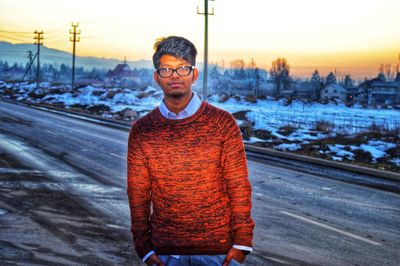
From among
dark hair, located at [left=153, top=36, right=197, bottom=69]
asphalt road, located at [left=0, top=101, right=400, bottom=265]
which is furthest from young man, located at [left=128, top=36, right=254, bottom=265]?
asphalt road, located at [left=0, top=101, right=400, bottom=265]

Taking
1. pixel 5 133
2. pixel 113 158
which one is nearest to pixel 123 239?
pixel 113 158

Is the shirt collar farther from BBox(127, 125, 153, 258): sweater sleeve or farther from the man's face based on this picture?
BBox(127, 125, 153, 258): sweater sleeve

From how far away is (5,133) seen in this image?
19938 mm

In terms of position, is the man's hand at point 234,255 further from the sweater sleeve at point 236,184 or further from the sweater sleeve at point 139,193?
the sweater sleeve at point 139,193

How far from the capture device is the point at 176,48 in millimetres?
2717

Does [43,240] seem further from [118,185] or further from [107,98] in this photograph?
[107,98]

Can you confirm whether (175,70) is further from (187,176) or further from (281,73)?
(281,73)

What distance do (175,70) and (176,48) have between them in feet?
0.40

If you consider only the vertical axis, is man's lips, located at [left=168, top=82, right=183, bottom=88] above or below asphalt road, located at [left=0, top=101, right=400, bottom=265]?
above

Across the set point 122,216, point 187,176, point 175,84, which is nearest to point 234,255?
point 187,176

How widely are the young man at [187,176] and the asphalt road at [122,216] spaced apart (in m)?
3.44

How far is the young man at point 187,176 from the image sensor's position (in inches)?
104

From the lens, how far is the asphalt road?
6250 millimetres

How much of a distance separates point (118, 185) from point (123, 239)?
386 centimetres
